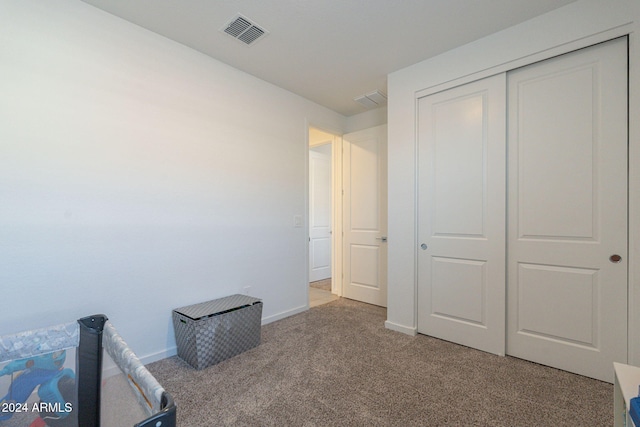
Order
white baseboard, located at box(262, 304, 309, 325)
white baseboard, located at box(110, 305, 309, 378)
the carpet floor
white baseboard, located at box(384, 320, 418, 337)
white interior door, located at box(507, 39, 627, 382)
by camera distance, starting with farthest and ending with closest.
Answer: white baseboard, located at box(262, 304, 309, 325), white baseboard, located at box(384, 320, 418, 337), white interior door, located at box(507, 39, 627, 382), the carpet floor, white baseboard, located at box(110, 305, 309, 378)

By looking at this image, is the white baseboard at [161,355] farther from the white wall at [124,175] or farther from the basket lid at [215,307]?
the basket lid at [215,307]

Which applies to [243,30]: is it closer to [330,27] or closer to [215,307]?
[330,27]

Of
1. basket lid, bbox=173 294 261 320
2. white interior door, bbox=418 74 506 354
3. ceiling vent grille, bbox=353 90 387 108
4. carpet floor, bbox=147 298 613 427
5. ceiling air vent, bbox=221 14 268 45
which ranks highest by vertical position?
ceiling air vent, bbox=221 14 268 45

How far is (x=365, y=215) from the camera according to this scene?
3.80m

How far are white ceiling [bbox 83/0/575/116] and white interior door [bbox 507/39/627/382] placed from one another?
1.81 ft

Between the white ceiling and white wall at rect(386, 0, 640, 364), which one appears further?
the white ceiling

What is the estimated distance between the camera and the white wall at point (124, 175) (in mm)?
1723

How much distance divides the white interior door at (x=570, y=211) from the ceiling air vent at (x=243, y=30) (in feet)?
6.80

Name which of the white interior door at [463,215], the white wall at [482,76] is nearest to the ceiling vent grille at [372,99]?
the white wall at [482,76]

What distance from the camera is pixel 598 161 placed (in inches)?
75.7

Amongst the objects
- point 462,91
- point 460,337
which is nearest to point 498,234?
point 460,337

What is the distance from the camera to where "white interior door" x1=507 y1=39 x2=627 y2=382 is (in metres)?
1.87

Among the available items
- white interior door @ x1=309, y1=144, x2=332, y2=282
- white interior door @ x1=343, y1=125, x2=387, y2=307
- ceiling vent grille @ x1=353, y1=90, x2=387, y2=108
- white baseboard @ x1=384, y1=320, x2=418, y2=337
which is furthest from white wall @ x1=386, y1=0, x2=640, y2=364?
white interior door @ x1=309, y1=144, x2=332, y2=282

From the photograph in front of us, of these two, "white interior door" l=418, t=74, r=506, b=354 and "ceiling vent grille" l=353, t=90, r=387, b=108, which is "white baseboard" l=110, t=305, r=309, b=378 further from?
"ceiling vent grille" l=353, t=90, r=387, b=108
